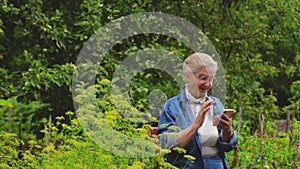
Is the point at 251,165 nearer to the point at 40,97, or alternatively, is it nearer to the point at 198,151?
the point at 198,151

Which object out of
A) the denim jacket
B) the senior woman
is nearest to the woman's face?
the senior woman

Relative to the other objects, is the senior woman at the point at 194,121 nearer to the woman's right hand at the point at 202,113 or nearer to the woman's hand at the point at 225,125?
the woman's hand at the point at 225,125

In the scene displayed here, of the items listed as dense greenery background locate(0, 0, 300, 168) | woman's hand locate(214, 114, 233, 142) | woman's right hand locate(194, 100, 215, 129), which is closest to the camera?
woman's right hand locate(194, 100, 215, 129)

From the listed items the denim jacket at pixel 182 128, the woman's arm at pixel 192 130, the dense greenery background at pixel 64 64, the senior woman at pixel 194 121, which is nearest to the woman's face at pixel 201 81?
the senior woman at pixel 194 121

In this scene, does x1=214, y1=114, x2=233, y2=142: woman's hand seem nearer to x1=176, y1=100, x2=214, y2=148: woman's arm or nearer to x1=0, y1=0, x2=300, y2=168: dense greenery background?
x1=176, y1=100, x2=214, y2=148: woman's arm

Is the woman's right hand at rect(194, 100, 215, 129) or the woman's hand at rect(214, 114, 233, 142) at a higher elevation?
the woman's right hand at rect(194, 100, 215, 129)

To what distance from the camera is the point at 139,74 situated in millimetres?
5910

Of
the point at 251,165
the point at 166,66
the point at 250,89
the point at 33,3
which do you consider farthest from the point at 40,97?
the point at 250,89

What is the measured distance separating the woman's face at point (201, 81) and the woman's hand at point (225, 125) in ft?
0.60

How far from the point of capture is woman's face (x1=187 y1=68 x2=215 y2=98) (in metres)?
3.25

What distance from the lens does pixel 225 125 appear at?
3.26 meters

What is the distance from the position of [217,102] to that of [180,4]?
4058 millimetres

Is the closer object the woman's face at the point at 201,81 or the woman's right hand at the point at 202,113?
the woman's right hand at the point at 202,113

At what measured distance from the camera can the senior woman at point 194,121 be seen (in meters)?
3.26
